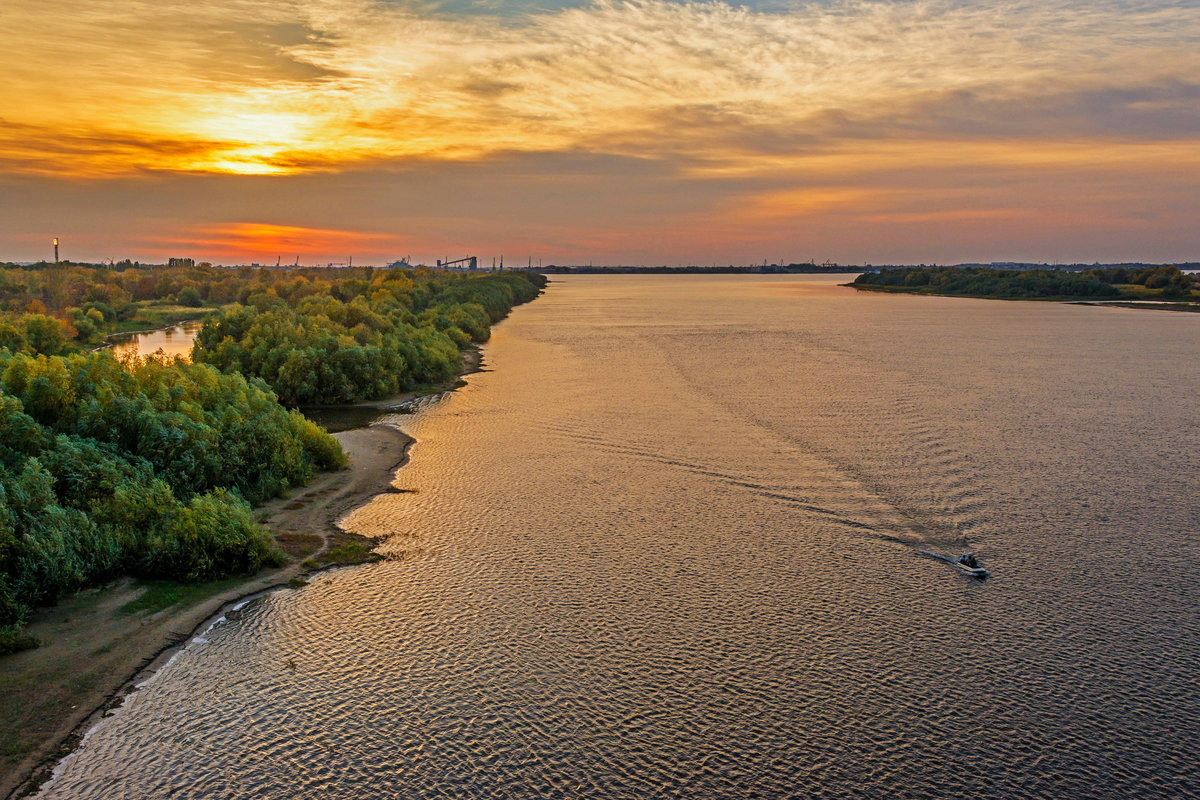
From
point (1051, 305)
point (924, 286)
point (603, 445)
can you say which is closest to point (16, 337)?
point (603, 445)

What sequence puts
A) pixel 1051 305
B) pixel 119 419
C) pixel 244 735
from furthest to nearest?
pixel 1051 305
pixel 119 419
pixel 244 735

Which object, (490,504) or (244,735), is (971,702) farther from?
(490,504)

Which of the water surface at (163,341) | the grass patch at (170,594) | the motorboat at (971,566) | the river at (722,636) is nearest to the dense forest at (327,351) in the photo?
the river at (722,636)

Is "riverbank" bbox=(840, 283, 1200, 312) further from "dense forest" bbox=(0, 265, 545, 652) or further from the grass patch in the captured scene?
the grass patch

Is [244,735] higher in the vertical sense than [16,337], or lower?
lower

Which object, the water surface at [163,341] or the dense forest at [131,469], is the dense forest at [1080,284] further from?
the dense forest at [131,469]

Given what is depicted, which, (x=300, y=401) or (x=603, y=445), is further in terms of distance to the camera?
(x=300, y=401)

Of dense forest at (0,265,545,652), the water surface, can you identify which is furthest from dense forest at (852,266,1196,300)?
dense forest at (0,265,545,652)

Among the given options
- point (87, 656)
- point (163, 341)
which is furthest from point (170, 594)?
point (163, 341)
